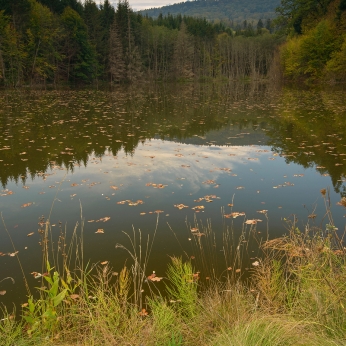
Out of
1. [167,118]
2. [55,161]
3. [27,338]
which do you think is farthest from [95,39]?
[27,338]

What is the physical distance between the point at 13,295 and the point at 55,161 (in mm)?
6063

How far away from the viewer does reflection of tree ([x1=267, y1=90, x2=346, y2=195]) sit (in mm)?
9047

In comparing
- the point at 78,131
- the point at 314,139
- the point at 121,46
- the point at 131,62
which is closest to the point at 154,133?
the point at 78,131

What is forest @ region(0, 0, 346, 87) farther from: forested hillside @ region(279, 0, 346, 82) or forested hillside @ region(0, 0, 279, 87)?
forested hillside @ region(0, 0, 279, 87)

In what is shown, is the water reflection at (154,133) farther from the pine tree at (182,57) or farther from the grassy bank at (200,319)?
the pine tree at (182,57)

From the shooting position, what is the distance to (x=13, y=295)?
4.05m

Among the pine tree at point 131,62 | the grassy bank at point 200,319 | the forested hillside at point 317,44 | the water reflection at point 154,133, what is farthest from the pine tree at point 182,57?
the grassy bank at point 200,319

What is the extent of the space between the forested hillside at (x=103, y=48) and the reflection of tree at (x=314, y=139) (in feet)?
107

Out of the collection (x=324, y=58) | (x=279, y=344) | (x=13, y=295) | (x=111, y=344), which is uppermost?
(x=324, y=58)

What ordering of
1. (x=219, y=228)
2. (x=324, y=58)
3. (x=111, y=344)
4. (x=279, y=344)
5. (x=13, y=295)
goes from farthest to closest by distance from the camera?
(x=324, y=58) < (x=219, y=228) < (x=13, y=295) < (x=111, y=344) < (x=279, y=344)

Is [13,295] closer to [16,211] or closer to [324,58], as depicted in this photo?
[16,211]

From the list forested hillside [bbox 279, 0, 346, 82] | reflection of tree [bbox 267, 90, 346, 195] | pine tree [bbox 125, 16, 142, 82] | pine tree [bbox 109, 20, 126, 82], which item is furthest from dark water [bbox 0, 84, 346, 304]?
pine tree [bbox 125, 16, 142, 82]

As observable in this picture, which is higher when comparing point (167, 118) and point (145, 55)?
point (145, 55)

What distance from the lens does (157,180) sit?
8203mm
